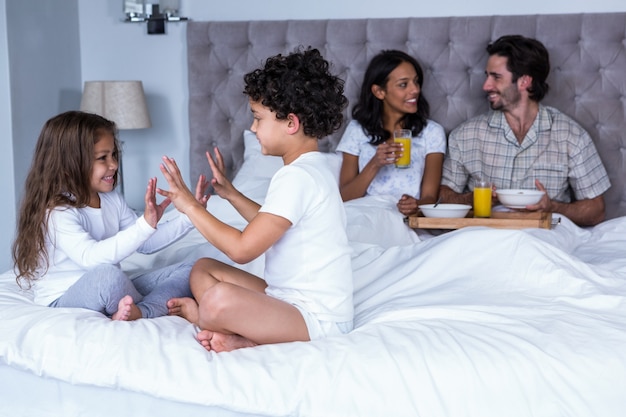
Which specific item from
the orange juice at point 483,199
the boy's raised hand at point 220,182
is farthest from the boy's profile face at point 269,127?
the orange juice at point 483,199

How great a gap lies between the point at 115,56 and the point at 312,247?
237 centimetres

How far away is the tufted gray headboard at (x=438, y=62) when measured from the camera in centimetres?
329

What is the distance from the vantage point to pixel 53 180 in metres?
2.12

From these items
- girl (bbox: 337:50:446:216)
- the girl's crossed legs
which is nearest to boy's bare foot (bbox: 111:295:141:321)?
the girl's crossed legs

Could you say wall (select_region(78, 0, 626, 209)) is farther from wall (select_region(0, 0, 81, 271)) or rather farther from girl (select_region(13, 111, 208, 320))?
girl (select_region(13, 111, 208, 320))

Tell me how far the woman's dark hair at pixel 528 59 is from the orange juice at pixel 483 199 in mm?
562

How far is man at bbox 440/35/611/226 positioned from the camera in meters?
3.17

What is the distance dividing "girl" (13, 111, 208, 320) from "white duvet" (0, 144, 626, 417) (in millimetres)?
77

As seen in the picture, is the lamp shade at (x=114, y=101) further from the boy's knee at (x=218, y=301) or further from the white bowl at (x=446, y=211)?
the boy's knee at (x=218, y=301)

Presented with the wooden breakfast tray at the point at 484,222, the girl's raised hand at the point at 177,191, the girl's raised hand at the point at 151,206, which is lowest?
the wooden breakfast tray at the point at 484,222

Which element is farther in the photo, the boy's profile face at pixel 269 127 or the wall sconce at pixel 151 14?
the wall sconce at pixel 151 14

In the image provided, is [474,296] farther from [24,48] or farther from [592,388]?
[24,48]

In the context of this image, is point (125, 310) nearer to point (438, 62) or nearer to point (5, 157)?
point (5, 157)

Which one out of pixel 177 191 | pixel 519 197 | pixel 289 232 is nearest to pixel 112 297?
pixel 177 191
